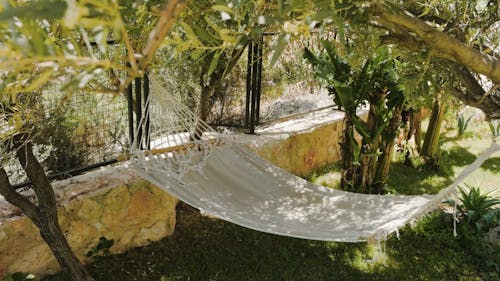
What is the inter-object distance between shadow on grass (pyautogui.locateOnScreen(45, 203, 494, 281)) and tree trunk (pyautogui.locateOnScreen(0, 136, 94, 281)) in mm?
431

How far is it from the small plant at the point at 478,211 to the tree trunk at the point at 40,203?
2.60m

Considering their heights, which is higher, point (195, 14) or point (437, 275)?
point (195, 14)

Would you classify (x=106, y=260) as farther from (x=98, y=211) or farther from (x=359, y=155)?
(x=359, y=155)

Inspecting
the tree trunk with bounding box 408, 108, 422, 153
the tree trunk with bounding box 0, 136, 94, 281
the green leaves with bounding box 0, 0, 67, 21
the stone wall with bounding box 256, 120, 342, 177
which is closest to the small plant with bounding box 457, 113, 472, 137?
Result: the tree trunk with bounding box 408, 108, 422, 153

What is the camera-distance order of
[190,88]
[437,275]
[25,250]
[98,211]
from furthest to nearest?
1. [190,88]
2. [437,275]
3. [98,211]
4. [25,250]

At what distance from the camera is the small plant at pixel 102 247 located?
292 centimetres

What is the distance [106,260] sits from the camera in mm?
3002

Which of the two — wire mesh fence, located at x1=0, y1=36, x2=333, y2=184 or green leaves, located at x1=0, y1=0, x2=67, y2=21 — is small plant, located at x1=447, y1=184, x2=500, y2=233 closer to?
wire mesh fence, located at x1=0, y1=36, x2=333, y2=184

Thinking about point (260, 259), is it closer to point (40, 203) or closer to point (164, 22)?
point (40, 203)

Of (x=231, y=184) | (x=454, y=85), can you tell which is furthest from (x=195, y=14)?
(x=231, y=184)

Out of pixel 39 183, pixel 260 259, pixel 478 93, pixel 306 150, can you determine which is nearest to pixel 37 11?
pixel 478 93

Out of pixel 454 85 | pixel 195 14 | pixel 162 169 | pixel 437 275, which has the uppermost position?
pixel 195 14

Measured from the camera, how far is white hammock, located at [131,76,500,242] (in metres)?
2.65

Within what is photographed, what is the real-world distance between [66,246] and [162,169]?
60cm
